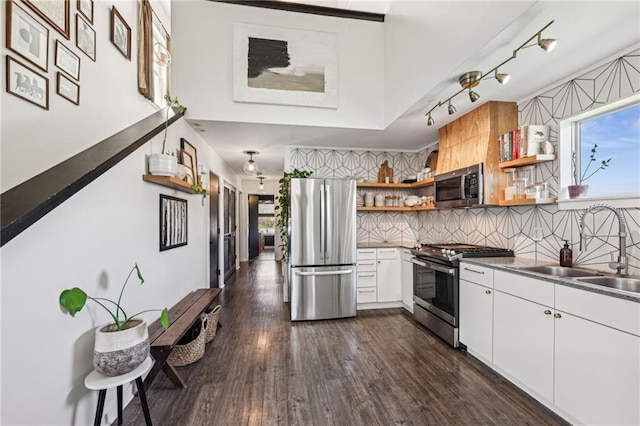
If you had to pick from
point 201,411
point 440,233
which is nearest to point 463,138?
point 440,233

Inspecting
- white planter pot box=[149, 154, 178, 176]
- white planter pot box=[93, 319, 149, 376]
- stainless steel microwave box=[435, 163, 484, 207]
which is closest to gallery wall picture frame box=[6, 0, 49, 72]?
white planter pot box=[149, 154, 178, 176]

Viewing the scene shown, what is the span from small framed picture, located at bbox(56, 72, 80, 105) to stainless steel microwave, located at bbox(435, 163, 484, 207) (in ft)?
10.2

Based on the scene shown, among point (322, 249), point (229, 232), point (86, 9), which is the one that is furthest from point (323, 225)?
point (229, 232)

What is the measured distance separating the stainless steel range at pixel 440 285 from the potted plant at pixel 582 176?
0.82 m

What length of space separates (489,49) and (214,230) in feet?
14.5

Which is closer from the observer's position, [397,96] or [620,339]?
[620,339]

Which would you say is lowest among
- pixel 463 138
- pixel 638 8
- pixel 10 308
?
pixel 10 308

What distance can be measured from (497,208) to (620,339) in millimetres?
1805

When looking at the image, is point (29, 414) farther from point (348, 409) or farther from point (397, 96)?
point (397, 96)

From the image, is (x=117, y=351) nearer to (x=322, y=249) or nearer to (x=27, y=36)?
(x=27, y=36)

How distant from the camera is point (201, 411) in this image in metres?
1.87

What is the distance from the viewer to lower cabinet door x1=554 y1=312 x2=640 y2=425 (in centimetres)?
140

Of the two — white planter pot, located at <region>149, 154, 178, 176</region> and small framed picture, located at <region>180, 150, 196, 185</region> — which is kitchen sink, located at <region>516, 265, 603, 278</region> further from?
small framed picture, located at <region>180, 150, 196, 185</region>

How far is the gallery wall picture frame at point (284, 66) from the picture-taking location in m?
3.20
